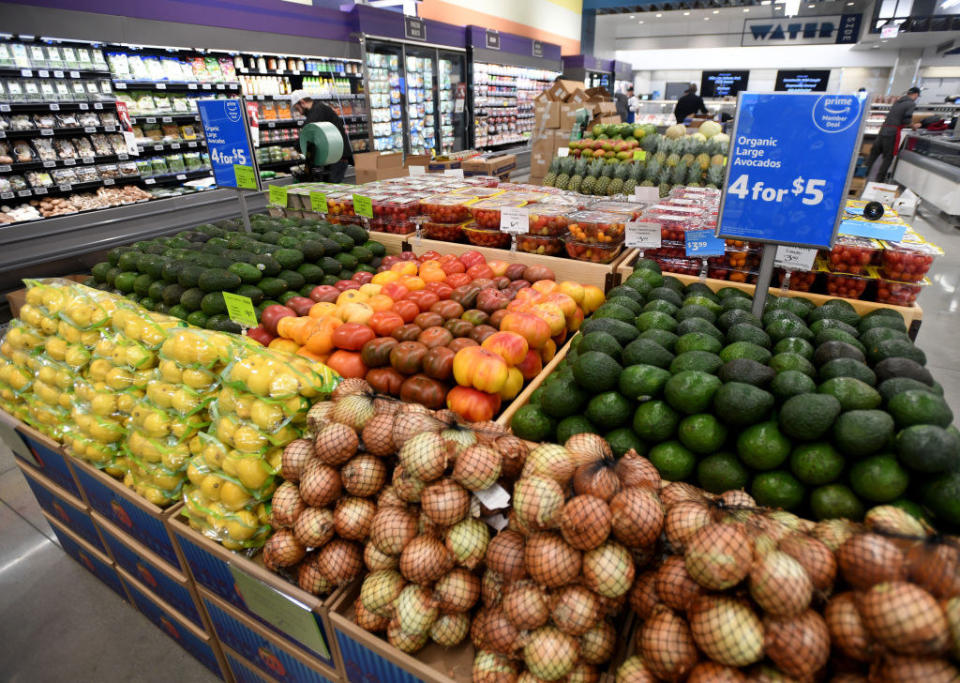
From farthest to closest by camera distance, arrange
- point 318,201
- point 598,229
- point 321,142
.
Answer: point 321,142 < point 318,201 < point 598,229

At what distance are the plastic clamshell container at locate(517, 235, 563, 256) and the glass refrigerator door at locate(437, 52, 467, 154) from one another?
9.28 meters

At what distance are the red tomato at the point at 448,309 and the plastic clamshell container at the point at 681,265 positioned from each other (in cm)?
118

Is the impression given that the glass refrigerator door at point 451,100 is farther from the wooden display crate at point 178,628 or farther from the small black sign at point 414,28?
the wooden display crate at point 178,628

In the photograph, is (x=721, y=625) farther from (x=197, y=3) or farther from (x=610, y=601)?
(x=197, y=3)

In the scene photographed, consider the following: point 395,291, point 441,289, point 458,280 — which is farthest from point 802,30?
point 395,291

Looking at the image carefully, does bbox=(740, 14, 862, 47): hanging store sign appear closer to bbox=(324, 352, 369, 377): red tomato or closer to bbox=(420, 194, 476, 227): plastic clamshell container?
bbox=(420, 194, 476, 227): plastic clamshell container

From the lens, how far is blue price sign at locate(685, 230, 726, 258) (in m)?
2.28

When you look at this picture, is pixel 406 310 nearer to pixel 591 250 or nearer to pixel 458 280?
pixel 458 280

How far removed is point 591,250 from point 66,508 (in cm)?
277

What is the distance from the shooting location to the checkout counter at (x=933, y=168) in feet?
25.6

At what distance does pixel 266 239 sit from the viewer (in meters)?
2.92

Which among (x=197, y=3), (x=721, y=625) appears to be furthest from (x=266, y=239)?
(x=197, y=3)

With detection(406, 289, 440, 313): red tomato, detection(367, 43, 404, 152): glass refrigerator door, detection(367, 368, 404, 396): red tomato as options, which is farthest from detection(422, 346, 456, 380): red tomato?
detection(367, 43, 404, 152): glass refrigerator door

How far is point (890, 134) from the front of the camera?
1008 cm
